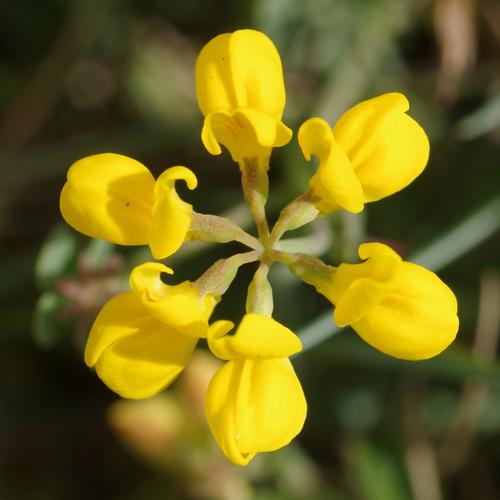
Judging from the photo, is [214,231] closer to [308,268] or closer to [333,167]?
[308,268]

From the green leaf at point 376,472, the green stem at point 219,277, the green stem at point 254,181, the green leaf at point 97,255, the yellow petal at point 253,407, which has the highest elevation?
the green stem at point 254,181

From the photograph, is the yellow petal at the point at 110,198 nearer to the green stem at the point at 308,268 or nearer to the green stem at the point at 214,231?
the green stem at the point at 214,231

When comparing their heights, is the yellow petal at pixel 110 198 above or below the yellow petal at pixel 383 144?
below

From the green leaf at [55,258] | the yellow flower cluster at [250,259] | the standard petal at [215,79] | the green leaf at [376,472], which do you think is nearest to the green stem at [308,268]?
the yellow flower cluster at [250,259]

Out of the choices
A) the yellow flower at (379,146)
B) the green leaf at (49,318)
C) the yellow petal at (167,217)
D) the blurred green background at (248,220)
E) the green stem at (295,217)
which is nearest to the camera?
the yellow petal at (167,217)

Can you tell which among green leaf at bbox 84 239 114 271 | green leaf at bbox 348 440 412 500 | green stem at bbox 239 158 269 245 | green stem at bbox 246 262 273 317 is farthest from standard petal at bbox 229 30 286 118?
green leaf at bbox 348 440 412 500

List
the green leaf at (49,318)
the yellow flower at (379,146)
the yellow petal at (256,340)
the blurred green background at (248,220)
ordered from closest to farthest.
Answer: the yellow petal at (256,340), the yellow flower at (379,146), the green leaf at (49,318), the blurred green background at (248,220)

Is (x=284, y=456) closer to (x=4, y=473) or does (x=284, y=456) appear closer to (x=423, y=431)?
(x=423, y=431)
